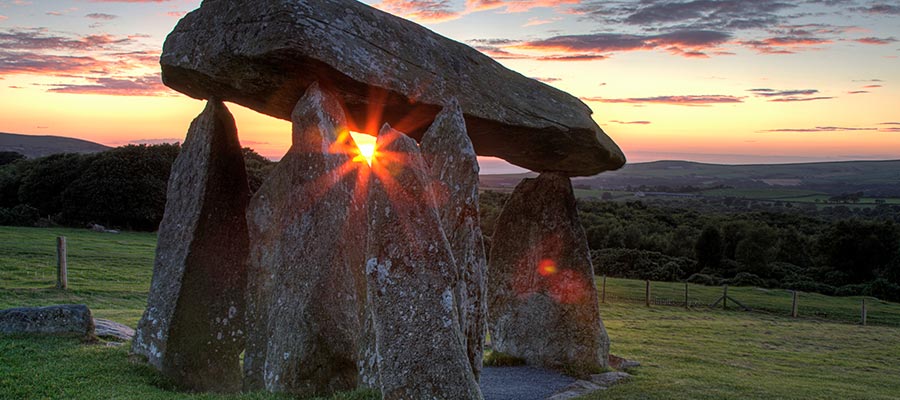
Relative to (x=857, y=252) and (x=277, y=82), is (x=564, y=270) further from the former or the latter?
(x=857, y=252)

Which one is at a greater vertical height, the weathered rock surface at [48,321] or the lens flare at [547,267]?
the lens flare at [547,267]

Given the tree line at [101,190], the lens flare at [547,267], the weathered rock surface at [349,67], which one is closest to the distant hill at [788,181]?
the tree line at [101,190]

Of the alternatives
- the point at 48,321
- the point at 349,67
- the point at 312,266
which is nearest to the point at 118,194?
the point at 48,321

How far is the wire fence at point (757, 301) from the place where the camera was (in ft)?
125

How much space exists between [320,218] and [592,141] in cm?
705

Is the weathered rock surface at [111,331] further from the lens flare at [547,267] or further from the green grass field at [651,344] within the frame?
the lens flare at [547,267]

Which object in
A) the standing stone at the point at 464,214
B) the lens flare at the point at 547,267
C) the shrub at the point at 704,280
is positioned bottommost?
the shrub at the point at 704,280

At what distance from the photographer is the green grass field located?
11.8 metres

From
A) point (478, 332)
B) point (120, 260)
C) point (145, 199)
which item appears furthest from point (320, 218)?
point (145, 199)

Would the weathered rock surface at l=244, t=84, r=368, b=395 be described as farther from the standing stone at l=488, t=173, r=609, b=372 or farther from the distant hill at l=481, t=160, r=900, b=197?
the distant hill at l=481, t=160, r=900, b=197

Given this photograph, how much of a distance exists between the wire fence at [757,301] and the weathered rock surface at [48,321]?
27.5 meters

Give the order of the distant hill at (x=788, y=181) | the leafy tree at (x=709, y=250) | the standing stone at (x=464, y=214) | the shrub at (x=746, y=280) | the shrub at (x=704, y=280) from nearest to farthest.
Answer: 1. the standing stone at (x=464, y=214)
2. the shrub at (x=704, y=280)
3. the shrub at (x=746, y=280)
4. the leafy tree at (x=709, y=250)
5. the distant hill at (x=788, y=181)

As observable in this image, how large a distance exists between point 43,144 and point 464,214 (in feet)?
537

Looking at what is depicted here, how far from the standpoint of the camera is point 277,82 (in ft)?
Result: 37.9
